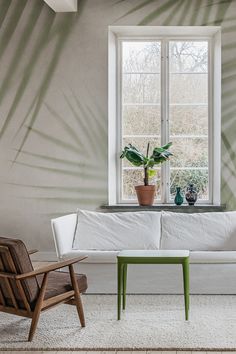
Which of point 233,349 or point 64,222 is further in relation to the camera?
point 64,222

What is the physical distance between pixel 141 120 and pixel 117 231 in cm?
200

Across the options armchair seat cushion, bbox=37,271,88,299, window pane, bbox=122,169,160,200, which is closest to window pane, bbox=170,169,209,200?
window pane, bbox=122,169,160,200

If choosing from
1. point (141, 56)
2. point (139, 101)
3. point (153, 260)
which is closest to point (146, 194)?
point (139, 101)

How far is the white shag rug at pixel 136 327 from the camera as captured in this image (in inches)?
148

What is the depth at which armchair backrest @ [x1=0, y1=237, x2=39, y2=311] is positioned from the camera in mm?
3777

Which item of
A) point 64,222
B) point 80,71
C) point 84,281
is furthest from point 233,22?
point 84,281

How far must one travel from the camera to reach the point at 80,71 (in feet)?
22.5

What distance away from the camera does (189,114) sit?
23.5 ft

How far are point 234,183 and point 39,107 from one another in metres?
2.47

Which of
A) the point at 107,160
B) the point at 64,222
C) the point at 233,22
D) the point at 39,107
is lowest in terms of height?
the point at 64,222

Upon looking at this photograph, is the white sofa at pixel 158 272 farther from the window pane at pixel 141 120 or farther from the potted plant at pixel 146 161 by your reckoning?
the window pane at pixel 141 120

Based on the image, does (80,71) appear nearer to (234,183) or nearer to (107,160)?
(107,160)

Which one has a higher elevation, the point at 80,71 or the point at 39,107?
the point at 80,71

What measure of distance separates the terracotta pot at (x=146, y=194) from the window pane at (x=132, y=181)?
312mm
